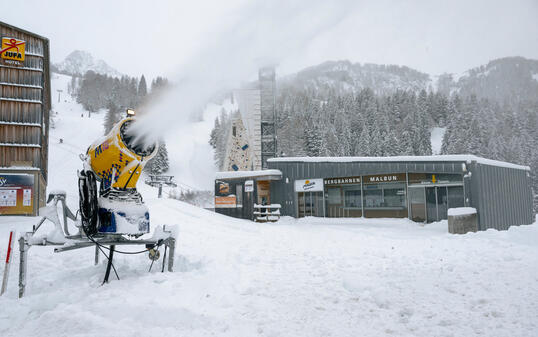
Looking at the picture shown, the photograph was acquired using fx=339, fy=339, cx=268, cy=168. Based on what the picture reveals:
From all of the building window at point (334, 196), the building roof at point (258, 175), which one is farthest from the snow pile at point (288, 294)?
the building roof at point (258, 175)

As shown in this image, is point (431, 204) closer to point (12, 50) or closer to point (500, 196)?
point (500, 196)

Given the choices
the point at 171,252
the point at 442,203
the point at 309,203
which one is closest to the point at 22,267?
the point at 171,252

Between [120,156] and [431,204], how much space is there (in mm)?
17487

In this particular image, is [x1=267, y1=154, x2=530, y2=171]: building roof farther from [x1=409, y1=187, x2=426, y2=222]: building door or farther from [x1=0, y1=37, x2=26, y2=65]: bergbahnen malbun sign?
[x1=0, y1=37, x2=26, y2=65]: bergbahnen malbun sign

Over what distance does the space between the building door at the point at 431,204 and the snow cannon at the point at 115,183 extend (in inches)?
661

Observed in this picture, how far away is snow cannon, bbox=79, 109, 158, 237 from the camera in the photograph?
18.8 ft

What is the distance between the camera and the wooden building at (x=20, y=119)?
17.6 meters

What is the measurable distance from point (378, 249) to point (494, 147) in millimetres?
66075

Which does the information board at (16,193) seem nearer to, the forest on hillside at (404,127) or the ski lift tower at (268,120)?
the ski lift tower at (268,120)

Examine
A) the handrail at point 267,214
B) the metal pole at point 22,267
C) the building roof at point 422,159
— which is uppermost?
the building roof at point 422,159

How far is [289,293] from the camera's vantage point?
541 cm

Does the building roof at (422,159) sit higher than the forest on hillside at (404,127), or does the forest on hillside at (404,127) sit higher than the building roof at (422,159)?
the forest on hillside at (404,127)

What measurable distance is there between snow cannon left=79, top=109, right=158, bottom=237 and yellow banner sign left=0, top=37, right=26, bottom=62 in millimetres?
17705

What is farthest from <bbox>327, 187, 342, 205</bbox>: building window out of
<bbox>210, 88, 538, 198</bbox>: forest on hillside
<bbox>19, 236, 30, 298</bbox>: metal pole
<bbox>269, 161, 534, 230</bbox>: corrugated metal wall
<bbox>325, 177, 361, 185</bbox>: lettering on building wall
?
<bbox>210, 88, 538, 198</bbox>: forest on hillside
